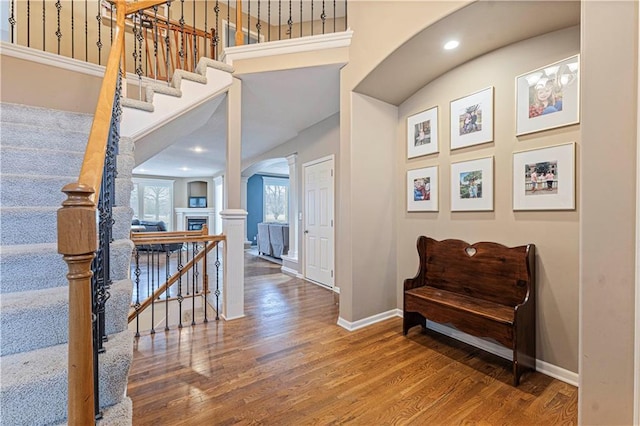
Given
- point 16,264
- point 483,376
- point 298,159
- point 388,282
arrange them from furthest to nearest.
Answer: point 298,159 < point 388,282 < point 483,376 < point 16,264

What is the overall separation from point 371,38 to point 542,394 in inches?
121

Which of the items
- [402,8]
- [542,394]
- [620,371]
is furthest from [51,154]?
[542,394]

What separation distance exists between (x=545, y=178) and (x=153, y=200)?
11.3 metres

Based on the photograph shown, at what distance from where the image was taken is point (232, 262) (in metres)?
2.98

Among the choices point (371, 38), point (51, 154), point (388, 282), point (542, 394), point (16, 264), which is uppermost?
point (371, 38)

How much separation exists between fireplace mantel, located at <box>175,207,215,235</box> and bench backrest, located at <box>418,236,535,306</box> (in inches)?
362

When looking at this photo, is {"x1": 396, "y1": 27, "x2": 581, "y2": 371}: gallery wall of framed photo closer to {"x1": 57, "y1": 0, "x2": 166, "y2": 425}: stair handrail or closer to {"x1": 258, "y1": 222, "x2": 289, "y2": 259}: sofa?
{"x1": 57, "y1": 0, "x2": 166, "y2": 425}: stair handrail

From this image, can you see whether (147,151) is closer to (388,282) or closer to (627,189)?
(388,282)

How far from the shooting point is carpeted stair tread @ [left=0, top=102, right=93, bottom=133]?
7.52ft

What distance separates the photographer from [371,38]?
256cm

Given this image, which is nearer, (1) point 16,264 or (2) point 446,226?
(1) point 16,264

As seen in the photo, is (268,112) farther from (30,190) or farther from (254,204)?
(254,204)

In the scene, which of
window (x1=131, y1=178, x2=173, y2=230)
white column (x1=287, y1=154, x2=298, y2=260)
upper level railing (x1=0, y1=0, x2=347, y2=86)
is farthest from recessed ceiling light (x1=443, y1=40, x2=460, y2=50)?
window (x1=131, y1=178, x2=173, y2=230)

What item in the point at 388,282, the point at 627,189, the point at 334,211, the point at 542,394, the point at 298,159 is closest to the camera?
the point at 627,189
